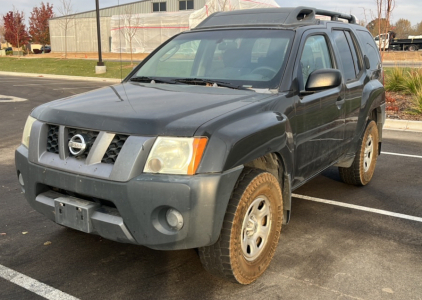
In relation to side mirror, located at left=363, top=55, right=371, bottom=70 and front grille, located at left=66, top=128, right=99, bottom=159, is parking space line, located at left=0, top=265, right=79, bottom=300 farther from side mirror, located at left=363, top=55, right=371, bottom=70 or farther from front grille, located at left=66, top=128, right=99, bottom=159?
side mirror, located at left=363, top=55, right=371, bottom=70

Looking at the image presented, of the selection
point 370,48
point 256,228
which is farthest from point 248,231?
point 370,48

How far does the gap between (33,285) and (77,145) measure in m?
1.09

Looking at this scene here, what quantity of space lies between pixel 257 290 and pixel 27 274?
5.55 ft

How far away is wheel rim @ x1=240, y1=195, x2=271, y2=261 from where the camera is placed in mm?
3150

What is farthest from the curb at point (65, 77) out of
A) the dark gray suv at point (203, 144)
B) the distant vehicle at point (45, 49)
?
the distant vehicle at point (45, 49)

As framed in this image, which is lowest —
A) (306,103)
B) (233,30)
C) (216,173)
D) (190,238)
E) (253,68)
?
(190,238)

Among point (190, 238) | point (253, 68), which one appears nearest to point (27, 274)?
point (190, 238)

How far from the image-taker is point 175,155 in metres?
2.73

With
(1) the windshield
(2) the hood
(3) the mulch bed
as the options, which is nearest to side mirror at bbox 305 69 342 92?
(1) the windshield

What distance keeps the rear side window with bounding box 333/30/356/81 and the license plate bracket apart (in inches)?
121

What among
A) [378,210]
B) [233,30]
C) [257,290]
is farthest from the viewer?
[378,210]

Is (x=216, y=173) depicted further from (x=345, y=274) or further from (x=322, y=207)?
(x=322, y=207)

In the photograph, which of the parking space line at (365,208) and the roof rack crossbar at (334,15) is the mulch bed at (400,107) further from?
the parking space line at (365,208)

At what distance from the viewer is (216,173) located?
8.99 ft
